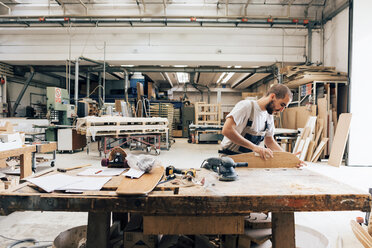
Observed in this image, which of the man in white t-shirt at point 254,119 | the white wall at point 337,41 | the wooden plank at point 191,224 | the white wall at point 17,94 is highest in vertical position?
the white wall at point 337,41

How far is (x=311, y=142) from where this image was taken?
596 cm

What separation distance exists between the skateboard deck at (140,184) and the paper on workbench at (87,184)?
0.13m

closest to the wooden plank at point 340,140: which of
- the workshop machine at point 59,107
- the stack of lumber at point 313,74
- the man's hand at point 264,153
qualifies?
the stack of lumber at point 313,74

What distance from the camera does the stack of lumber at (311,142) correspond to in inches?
233

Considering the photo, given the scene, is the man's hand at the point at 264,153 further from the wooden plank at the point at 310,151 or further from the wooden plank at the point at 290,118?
the wooden plank at the point at 290,118

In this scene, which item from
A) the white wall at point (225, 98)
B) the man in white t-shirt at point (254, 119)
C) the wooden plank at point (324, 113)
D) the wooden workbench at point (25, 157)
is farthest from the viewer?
the white wall at point (225, 98)

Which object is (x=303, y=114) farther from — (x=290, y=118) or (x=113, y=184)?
(x=113, y=184)

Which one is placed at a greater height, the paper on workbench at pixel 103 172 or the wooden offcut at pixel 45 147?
the paper on workbench at pixel 103 172

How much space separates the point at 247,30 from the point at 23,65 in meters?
9.16

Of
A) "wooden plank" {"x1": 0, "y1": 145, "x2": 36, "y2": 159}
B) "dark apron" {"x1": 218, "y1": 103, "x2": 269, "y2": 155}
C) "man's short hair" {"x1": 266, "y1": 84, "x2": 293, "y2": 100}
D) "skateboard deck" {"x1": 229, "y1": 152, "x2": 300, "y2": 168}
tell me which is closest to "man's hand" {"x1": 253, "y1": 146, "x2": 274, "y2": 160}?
"skateboard deck" {"x1": 229, "y1": 152, "x2": 300, "y2": 168}

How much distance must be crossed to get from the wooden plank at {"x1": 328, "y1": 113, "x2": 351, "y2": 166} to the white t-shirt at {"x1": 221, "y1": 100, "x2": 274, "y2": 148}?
13.3 ft

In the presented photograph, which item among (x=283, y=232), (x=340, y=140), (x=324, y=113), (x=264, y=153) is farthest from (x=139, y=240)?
(x=324, y=113)

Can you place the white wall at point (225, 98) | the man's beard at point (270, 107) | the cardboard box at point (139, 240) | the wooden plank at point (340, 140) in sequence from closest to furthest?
the cardboard box at point (139, 240), the man's beard at point (270, 107), the wooden plank at point (340, 140), the white wall at point (225, 98)

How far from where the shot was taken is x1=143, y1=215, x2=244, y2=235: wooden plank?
1165 mm
